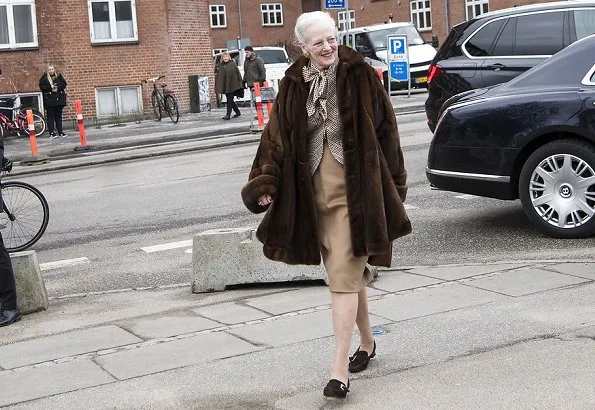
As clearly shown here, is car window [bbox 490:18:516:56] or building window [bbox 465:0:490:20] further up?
building window [bbox 465:0:490:20]

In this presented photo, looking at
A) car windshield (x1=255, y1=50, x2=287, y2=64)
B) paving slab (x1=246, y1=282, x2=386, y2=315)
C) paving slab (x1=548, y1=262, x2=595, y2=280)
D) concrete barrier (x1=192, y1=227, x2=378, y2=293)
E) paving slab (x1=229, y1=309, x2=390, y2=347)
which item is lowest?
paving slab (x1=229, y1=309, x2=390, y2=347)

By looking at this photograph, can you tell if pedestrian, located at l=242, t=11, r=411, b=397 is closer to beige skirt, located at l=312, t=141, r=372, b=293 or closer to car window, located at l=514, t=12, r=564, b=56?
beige skirt, located at l=312, t=141, r=372, b=293

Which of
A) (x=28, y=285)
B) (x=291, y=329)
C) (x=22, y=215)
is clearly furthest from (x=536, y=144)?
(x=22, y=215)

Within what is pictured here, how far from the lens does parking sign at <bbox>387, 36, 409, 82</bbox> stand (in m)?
29.9

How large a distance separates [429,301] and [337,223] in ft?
6.50

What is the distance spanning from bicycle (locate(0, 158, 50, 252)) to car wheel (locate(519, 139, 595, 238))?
4.68 meters

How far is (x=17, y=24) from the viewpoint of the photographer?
30.1 metres

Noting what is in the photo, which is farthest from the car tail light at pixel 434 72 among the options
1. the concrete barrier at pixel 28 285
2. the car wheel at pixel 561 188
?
the concrete barrier at pixel 28 285

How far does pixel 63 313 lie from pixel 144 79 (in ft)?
79.4

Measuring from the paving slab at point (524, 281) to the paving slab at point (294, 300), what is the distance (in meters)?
0.73

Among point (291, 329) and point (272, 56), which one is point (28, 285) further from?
point (272, 56)

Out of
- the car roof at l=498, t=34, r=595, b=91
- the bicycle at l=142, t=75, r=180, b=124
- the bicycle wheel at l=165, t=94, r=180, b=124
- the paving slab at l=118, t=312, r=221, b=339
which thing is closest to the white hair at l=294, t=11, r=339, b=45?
the paving slab at l=118, t=312, r=221, b=339

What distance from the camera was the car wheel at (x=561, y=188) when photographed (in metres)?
8.70

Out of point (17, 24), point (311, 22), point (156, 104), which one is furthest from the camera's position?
point (156, 104)
